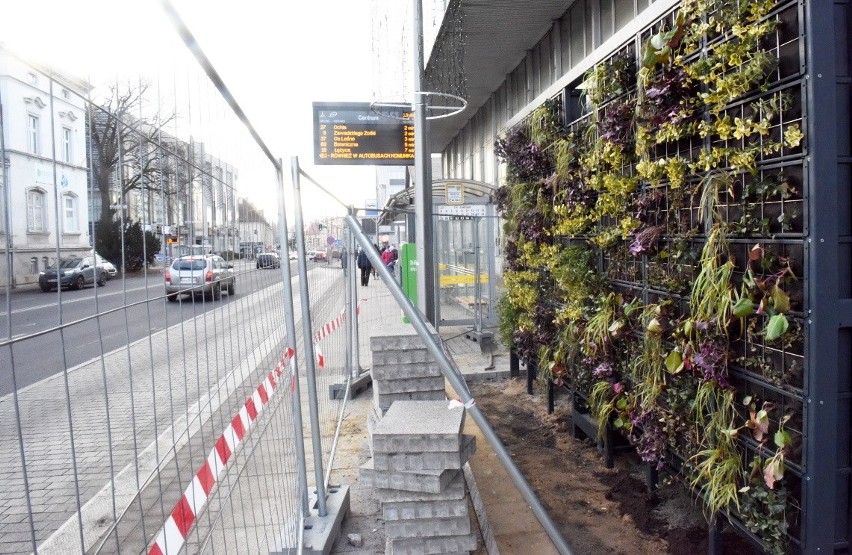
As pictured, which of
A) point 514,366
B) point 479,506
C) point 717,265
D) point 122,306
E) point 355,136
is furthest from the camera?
point 355,136

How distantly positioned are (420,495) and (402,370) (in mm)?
1158

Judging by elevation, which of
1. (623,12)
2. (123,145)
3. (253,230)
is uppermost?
(623,12)

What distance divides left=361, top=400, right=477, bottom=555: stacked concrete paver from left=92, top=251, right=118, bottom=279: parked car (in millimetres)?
2189

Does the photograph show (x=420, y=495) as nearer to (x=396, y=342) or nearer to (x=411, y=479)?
(x=411, y=479)

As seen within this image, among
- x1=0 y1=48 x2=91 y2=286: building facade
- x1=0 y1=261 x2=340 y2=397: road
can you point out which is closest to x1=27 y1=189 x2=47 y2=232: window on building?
x1=0 y1=48 x2=91 y2=286: building facade

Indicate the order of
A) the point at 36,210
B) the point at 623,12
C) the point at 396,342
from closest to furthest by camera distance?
the point at 36,210
the point at 396,342
the point at 623,12

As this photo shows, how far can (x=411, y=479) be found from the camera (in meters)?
3.35

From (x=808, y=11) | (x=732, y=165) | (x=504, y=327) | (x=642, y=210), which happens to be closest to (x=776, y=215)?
(x=732, y=165)

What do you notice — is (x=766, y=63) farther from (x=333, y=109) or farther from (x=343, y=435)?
(x=333, y=109)

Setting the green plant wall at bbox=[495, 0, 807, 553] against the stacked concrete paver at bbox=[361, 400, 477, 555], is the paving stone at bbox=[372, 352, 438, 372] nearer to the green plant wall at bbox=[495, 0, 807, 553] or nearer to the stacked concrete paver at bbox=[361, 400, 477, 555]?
the stacked concrete paver at bbox=[361, 400, 477, 555]

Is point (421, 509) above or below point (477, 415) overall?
below

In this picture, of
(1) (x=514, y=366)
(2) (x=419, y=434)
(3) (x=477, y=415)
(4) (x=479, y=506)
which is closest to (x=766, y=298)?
(3) (x=477, y=415)

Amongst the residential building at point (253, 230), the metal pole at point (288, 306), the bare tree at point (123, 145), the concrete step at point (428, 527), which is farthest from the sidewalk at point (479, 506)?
the bare tree at point (123, 145)

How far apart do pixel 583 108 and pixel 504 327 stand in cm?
306
